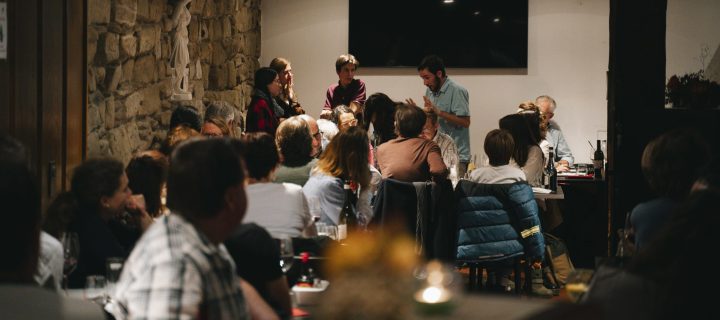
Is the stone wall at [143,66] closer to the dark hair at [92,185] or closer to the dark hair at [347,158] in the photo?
the dark hair at [347,158]

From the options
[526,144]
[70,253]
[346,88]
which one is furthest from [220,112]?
[70,253]

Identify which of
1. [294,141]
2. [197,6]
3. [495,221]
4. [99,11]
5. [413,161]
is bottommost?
[495,221]

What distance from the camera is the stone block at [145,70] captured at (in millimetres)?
6273

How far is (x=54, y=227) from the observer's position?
3387 mm

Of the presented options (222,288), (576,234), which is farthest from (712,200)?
(576,234)

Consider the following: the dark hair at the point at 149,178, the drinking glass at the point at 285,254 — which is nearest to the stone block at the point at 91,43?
the dark hair at the point at 149,178

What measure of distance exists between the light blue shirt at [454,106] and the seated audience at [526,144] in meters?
1.71

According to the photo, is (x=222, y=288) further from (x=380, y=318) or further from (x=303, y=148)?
(x=303, y=148)

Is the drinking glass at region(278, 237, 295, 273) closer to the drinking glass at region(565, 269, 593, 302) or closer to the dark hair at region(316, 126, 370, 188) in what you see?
the drinking glass at region(565, 269, 593, 302)

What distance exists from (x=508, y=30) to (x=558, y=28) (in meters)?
0.49

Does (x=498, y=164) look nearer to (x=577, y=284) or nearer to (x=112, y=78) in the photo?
(x=112, y=78)

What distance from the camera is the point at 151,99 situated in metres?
6.59

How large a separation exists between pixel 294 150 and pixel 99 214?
1.82 metres

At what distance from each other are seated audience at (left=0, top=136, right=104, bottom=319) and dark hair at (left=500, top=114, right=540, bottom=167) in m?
5.13
